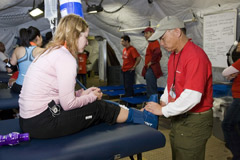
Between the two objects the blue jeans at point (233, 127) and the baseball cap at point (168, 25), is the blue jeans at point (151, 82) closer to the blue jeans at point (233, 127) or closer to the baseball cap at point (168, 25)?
the blue jeans at point (233, 127)

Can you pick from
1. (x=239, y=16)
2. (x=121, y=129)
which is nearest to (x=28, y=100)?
(x=121, y=129)

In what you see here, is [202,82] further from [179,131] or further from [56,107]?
[56,107]

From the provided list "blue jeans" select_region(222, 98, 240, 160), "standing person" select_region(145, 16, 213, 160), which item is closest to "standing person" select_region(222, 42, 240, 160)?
"blue jeans" select_region(222, 98, 240, 160)

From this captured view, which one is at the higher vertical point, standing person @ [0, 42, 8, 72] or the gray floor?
standing person @ [0, 42, 8, 72]

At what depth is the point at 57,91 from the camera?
1494 millimetres

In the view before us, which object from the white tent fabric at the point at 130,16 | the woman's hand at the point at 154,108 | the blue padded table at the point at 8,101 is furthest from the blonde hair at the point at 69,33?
the white tent fabric at the point at 130,16

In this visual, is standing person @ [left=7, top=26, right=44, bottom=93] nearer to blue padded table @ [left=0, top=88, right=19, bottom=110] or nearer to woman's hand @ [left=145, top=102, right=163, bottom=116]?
blue padded table @ [left=0, top=88, right=19, bottom=110]

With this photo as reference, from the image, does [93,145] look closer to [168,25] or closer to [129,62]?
[168,25]

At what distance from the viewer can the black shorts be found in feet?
4.84

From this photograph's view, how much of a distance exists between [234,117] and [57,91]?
211 centimetres

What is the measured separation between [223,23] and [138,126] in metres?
2.90

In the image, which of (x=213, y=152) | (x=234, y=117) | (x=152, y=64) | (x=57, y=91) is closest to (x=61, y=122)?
(x=57, y=91)

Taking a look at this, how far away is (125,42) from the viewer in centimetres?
523

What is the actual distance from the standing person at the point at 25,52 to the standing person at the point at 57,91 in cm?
159
